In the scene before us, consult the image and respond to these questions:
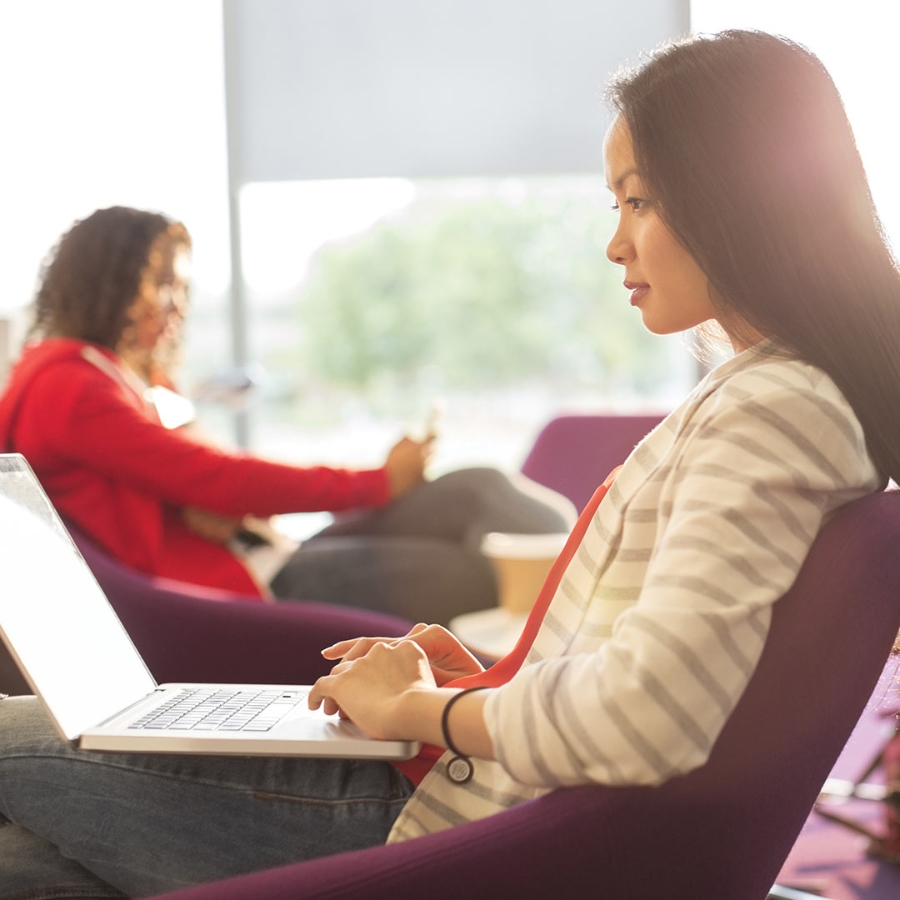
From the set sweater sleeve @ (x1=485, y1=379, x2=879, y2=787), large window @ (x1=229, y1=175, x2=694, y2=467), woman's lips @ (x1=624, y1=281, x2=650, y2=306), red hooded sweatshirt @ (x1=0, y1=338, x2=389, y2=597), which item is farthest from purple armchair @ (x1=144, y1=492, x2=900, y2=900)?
large window @ (x1=229, y1=175, x2=694, y2=467)

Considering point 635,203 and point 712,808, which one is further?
point 635,203

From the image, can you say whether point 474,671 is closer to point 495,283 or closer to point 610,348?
point 610,348

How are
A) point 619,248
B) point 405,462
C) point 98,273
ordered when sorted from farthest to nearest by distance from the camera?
point 405,462 → point 98,273 → point 619,248

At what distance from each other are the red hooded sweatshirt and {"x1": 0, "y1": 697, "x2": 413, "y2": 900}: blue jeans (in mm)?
1097

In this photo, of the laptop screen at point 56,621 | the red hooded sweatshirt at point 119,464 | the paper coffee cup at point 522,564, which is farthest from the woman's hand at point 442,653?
the red hooded sweatshirt at point 119,464

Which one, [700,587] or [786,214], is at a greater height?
[786,214]

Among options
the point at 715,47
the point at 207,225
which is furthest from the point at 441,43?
the point at 715,47

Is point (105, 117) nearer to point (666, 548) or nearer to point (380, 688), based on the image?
point (380, 688)

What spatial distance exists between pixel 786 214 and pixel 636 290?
0.60 ft

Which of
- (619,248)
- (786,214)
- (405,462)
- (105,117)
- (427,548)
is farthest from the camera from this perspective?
(105,117)

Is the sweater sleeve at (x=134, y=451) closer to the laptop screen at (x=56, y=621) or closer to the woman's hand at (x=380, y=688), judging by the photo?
the laptop screen at (x=56, y=621)

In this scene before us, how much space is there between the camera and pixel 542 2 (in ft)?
12.0

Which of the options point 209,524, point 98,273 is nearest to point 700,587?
point 209,524

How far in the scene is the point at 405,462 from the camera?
103 inches
